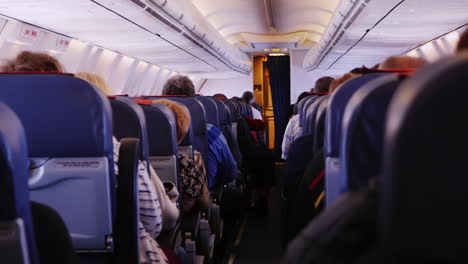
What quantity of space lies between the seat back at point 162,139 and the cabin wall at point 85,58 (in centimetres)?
452

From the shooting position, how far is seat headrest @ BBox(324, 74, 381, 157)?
1822 millimetres

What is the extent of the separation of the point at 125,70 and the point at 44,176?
12.1 m

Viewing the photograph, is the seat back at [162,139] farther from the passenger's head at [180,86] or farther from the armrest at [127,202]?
the passenger's head at [180,86]

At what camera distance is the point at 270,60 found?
15625 mm

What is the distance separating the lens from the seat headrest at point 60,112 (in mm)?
2143

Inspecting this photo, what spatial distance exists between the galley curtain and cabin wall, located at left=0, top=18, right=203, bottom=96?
12.7ft

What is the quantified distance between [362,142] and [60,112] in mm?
1323

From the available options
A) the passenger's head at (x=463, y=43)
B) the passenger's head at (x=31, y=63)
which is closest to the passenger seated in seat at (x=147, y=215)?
the passenger's head at (x=31, y=63)

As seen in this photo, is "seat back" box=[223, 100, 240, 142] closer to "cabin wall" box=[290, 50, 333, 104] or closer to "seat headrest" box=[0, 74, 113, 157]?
"seat headrest" box=[0, 74, 113, 157]

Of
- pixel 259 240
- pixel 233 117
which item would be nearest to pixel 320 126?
pixel 259 240

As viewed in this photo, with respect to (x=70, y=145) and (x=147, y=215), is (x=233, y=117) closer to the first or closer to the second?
(x=147, y=215)

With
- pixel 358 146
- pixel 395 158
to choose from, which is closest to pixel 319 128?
pixel 358 146

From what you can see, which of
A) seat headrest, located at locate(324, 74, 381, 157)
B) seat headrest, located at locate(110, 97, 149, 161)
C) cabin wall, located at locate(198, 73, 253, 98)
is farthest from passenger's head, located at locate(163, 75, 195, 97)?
cabin wall, located at locate(198, 73, 253, 98)

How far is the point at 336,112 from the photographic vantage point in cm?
182
